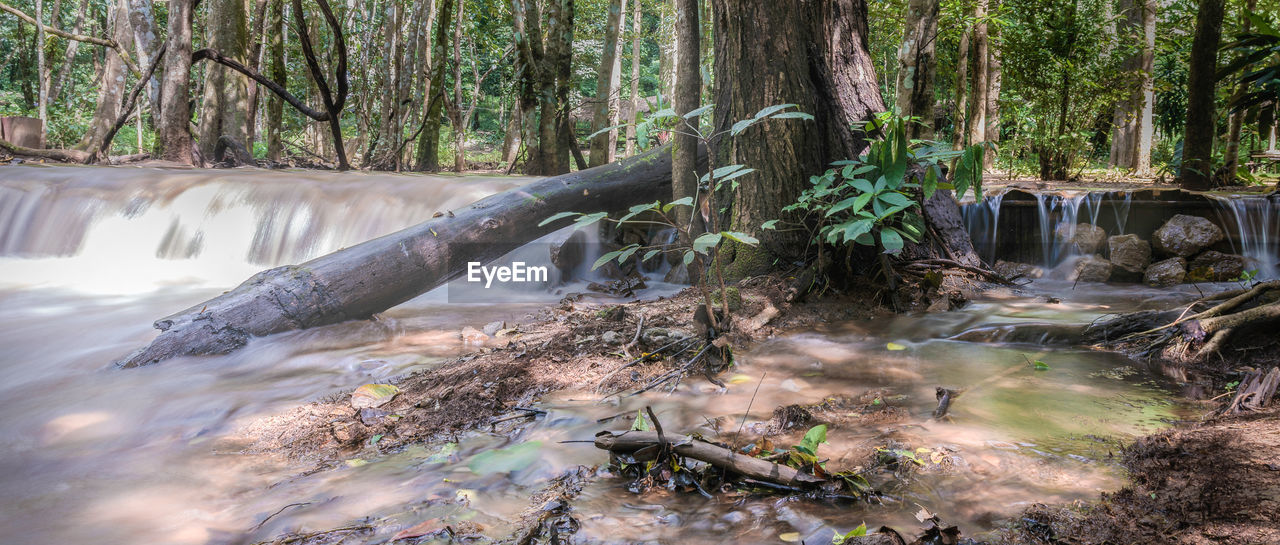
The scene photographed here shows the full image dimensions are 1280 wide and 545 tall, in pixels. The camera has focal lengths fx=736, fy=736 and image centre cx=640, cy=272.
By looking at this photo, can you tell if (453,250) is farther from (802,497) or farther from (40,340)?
(802,497)

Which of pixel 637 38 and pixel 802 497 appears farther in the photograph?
pixel 637 38

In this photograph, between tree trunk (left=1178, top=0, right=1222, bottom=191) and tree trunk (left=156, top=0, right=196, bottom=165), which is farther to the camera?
tree trunk (left=156, top=0, right=196, bottom=165)

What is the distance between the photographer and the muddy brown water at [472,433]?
1947mm

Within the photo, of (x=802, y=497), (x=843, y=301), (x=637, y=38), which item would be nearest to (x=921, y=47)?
(x=843, y=301)

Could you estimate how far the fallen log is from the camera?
12.9 ft

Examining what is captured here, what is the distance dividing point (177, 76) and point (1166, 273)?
11018 mm

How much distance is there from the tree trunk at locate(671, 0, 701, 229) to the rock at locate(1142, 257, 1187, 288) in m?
4.33

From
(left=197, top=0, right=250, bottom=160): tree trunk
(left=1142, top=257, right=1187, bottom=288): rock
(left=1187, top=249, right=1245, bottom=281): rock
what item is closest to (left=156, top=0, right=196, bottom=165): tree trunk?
(left=197, top=0, right=250, bottom=160): tree trunk

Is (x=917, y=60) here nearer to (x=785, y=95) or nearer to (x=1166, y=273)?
(x=785, y=95)

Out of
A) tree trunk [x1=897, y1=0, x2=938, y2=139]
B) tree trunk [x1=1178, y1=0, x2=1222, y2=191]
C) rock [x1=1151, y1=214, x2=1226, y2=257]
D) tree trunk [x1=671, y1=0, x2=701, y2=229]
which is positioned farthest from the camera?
tree trunk [x1=1178, y1=0, x2=1222, y2=191]

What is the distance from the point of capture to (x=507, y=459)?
2354mm

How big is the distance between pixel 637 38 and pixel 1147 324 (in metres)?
19.9

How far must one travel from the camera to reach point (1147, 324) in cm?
361

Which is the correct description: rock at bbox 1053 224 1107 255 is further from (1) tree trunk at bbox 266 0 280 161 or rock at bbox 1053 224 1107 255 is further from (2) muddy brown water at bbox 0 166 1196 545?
(1) tree trunk at bbox 266 0 280 161
